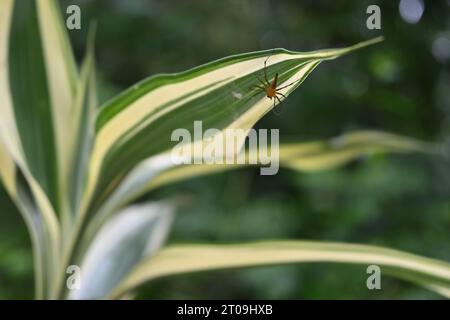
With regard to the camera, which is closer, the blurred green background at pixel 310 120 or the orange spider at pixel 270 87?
the orange spider at pixel 270 87

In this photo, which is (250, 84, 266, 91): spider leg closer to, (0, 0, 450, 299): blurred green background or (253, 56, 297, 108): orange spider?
(253, 56, 297, 108): orange spider

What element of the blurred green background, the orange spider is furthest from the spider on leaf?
the blurred green background

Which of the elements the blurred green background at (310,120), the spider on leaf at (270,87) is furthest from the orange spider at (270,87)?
the blurred green background at (310,120)

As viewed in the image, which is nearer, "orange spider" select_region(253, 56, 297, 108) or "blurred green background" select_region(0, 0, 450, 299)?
"orange spider" select_region(253, 56, 297, 108)

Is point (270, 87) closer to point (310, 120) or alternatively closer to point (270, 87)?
point (270, 87)

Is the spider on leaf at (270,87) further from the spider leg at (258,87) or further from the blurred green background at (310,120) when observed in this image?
the blurred green background at (310,120)

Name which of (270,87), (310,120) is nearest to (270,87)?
(270,87)
